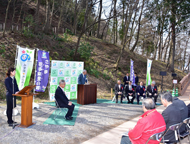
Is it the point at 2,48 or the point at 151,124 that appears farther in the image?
the point at 2,48

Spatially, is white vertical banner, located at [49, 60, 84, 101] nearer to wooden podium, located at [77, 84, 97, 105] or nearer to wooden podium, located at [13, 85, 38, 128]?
wooden podium, located at [77, 84, 97, 105]

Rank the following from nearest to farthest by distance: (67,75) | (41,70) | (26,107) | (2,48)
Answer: (26,107) < (41,70) < (67,75) < (2,48)

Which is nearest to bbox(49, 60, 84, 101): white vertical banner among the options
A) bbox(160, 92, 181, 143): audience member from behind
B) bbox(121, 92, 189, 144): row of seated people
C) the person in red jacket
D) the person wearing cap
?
the person wearing cap

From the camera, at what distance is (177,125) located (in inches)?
110

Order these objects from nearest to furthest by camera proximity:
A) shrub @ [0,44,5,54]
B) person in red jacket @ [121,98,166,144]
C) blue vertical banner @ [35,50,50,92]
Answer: person in red jacket @ [121,98,166,144]
blue vertical banner @ [35,50,50,92]
shrub @ [0,44,5,54]

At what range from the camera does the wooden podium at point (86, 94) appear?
7513mm

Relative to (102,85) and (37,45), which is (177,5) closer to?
(102,85)

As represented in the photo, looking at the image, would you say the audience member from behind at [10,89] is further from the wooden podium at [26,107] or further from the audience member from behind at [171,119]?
the audience member from behind at [171,119]

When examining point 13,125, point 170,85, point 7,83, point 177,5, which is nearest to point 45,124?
point 13,125

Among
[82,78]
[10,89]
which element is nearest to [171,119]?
[10,89]

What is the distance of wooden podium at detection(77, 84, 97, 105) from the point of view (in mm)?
7513

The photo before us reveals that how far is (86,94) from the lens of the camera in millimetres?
7629

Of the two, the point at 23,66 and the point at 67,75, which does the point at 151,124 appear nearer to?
the point at 23,66

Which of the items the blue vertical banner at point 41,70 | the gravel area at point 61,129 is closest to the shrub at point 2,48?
the blue vertical banner at point 41,70
